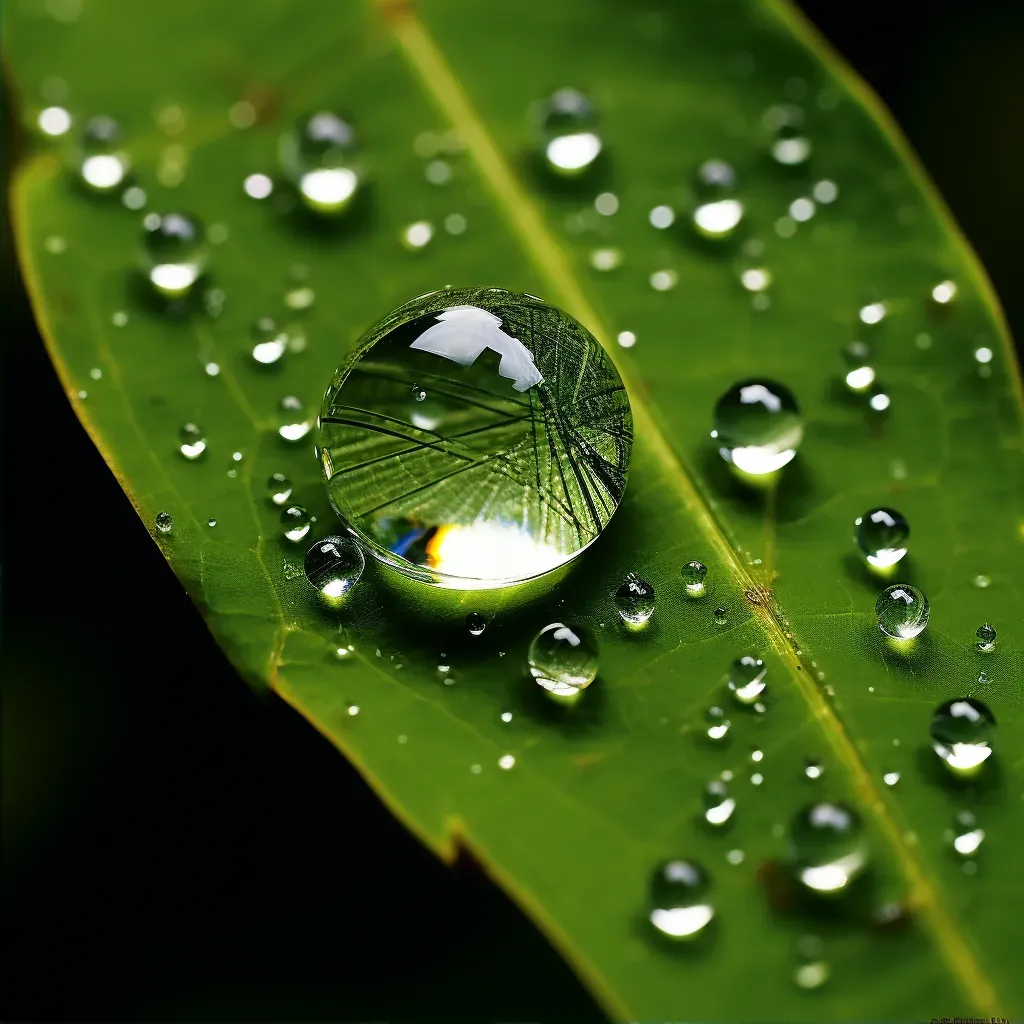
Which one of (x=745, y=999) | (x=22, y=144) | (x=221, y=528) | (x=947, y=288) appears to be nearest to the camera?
(x=745, y=999)

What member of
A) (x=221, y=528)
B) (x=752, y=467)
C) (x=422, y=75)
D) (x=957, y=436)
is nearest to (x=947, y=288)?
(x=957, y=436)

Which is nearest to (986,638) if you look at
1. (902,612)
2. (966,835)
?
(902,612)

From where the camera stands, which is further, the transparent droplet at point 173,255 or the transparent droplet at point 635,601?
the transparent droplet at point 173,255

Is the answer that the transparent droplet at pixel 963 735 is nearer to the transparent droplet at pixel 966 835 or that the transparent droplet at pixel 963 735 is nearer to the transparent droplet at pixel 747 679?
the transparent droplet at pixel 966 835

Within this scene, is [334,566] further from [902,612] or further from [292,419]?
[902,612]

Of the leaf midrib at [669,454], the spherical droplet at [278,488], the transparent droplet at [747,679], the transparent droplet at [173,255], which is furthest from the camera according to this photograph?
the transparent droplet at [173,255]

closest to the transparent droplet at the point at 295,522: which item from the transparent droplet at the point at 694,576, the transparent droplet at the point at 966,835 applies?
the transparent droplet at the point at 694,576

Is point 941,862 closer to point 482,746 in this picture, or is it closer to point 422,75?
point 482,746
